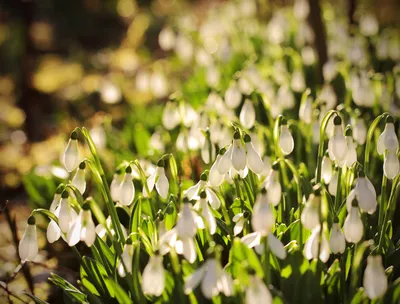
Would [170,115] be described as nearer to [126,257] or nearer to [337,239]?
[126,257]

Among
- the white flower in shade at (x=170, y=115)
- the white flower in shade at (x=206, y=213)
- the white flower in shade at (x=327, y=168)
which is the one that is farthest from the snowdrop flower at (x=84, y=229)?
the white flower in shade at (x=170, y=115)

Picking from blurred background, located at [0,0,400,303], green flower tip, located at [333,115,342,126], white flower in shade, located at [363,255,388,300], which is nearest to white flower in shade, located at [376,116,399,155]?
green flower tip, located at [333,115,342,126]

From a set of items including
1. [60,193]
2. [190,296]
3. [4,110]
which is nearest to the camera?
[190,296]

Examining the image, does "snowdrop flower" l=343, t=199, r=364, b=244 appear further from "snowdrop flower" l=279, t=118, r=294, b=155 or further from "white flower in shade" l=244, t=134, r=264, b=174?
"snowdrop flower" l=279, t=118, r=294, b=155

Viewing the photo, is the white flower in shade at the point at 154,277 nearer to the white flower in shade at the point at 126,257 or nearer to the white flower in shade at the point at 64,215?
the white flower in shade at the point at 126,257

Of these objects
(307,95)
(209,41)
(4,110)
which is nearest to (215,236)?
(307,95)

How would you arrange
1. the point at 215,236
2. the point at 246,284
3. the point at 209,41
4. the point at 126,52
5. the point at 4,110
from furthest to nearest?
the point at 126,52
the point at 4,110
the point at 209,41
the point at 215,236
the point at 246,284

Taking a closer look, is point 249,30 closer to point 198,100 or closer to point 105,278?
point 198,100
